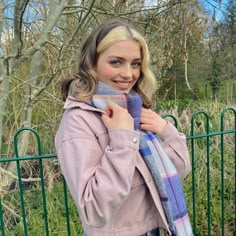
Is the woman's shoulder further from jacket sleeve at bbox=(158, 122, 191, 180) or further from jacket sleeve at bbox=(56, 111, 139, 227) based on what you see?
jacket sleeve at bbox=(158, 122, 191, 180)

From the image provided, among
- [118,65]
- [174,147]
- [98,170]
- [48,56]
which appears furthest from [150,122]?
[48,56]

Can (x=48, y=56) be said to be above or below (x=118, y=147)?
above

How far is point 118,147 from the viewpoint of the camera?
116 centimetres

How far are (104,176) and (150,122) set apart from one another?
0.36 m

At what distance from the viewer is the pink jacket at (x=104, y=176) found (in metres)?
1.11

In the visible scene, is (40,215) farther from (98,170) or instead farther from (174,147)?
(98,170)

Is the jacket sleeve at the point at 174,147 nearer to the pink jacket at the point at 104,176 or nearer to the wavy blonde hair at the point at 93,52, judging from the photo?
the pink jacket at the point at 104,176

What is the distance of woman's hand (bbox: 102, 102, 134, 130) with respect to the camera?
3.95 ft

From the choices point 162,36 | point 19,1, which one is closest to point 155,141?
point 19,1

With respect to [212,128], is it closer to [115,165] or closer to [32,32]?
[32,32]

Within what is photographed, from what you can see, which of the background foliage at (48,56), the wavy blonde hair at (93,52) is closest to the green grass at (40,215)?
the background foliage at (48,56)

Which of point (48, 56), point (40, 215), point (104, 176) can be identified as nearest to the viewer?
point (104, 176)

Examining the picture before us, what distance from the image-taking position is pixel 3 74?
2848mm

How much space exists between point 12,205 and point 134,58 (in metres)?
2.80
